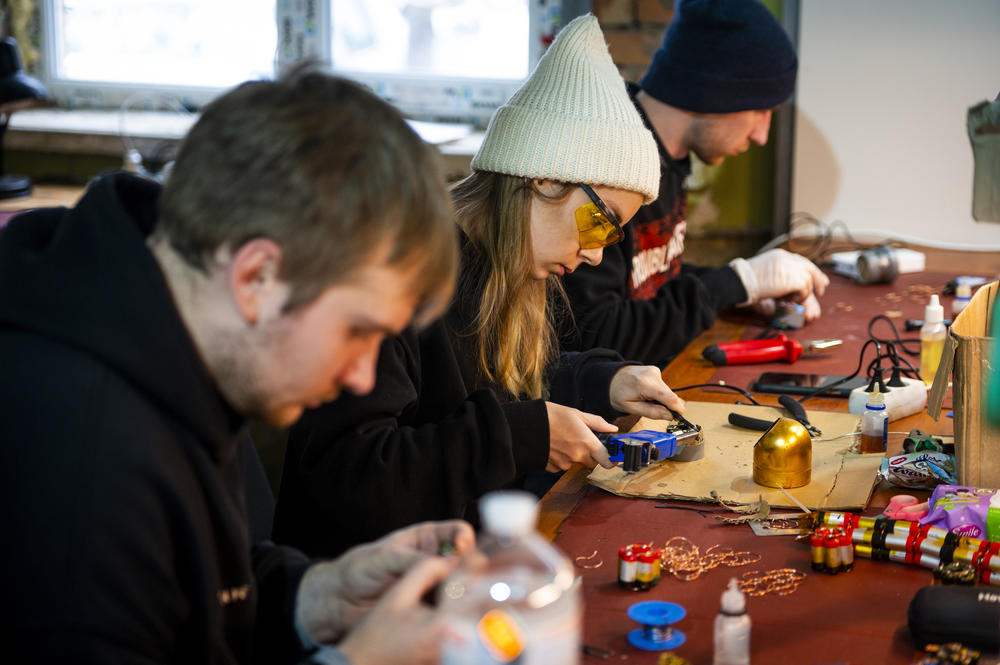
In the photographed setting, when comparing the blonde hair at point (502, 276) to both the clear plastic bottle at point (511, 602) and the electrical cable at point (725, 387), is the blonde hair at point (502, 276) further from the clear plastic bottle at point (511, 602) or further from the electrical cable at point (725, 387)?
the clear plastic bottle at point (511, 602)

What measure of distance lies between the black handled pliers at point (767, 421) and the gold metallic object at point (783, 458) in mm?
235

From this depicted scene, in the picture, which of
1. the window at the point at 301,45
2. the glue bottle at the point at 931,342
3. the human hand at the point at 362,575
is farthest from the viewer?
the window at the point at 301,45

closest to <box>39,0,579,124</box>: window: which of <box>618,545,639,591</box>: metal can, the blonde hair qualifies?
the blonde hair

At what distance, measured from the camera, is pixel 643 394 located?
1.83 meters

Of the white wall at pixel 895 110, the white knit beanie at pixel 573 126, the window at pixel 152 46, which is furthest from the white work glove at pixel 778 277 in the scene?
the window at pixel 152 46

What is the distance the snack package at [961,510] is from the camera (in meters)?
1.31

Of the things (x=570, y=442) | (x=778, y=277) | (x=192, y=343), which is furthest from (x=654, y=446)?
(x=778, y=277)

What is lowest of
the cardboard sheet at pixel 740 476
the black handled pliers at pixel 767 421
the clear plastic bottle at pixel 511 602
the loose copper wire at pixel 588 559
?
the loose copper wire at pixel 588 559

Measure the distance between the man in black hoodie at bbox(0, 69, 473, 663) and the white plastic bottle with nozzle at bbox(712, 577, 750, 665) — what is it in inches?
10.6

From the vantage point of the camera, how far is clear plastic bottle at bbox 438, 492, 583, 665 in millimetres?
751

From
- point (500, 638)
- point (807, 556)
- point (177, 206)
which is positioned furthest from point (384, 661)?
point (807, 556)

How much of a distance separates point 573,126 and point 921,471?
2.64ft

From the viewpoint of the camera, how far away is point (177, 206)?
3.12ft

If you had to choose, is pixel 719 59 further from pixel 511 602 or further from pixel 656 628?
pixel 511 602
